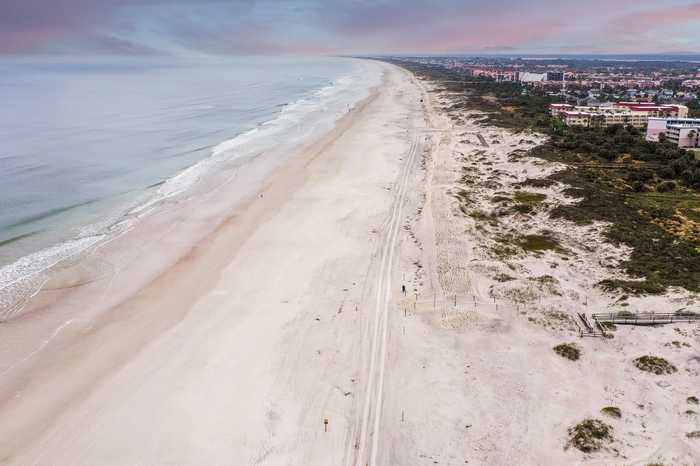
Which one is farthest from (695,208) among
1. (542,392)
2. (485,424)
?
(485,424)

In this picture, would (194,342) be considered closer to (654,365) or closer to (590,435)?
(590,435)

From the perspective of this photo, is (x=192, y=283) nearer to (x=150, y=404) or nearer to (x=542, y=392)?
(x=150, y=404)

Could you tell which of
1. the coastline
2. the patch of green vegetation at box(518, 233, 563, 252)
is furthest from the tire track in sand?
the patch of green vegetation at box(518, 233, 563, 252)

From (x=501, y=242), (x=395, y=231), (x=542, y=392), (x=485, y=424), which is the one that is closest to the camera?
(x=485, y=424)

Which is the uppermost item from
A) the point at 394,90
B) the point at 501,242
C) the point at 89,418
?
the point at 394,90

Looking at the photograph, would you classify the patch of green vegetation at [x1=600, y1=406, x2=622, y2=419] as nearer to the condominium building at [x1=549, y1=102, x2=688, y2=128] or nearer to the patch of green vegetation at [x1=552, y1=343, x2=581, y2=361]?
the patch of green vegetation at [x1=552, y1=343, x2=581, y2=361]

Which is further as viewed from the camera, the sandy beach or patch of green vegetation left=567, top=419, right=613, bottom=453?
the sandy beach

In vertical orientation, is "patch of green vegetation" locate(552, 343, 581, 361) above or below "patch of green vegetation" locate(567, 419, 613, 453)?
above
